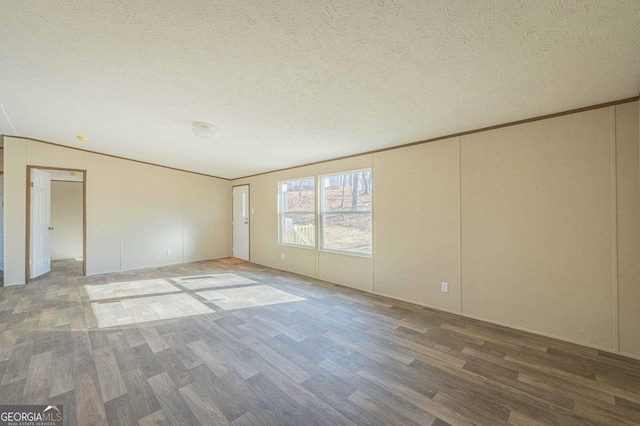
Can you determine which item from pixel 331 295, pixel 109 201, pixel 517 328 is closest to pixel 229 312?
pixel 331 295

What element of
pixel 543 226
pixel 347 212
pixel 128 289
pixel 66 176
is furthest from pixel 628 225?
pixel 66 176

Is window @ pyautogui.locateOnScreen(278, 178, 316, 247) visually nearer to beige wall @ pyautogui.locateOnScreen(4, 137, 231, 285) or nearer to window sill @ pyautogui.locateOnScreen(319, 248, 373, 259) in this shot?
window sill @ pyautogui.locateOnScreen(319, 248, 373, 259)

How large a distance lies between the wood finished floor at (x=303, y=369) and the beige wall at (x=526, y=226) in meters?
0.31

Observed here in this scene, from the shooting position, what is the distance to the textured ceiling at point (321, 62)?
1476mm

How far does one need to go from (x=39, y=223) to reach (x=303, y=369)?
245 inches

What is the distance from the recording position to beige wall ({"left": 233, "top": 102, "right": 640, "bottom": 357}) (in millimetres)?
2277

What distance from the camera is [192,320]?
2.98 meters

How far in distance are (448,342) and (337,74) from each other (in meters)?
2.68

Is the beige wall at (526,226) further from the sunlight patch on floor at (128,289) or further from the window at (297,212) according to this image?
the sunlight patch on floor at (128,289)

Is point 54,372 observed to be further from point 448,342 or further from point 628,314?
point 628,314

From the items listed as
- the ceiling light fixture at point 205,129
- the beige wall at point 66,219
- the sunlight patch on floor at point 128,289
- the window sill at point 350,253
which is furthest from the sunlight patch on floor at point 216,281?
the beige wall at point 66,219

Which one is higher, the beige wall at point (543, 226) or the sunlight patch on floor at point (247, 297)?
the beige wall at point (543, 226)

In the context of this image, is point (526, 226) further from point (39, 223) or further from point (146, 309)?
point (39, 223)

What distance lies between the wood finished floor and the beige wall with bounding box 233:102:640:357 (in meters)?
0.31
